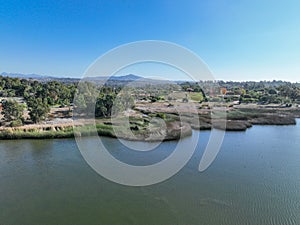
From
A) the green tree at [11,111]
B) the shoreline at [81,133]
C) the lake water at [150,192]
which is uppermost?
the green tree at [11,111]

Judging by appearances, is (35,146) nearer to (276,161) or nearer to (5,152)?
(5,152)

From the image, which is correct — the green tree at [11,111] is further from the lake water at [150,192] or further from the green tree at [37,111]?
the lake water at [150,192]

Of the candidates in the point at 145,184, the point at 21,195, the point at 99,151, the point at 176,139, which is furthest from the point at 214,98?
the point at 21,195

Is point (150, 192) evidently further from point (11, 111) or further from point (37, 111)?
point (11, 111)

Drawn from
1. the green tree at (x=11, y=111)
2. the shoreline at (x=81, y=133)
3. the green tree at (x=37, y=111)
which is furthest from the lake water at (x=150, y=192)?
the green tree at (x=11, y=111)

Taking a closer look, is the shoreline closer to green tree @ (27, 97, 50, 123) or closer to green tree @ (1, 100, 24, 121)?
green tree @ (27, 97, 50, 123)

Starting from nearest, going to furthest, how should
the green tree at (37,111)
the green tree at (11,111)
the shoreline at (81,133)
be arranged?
the shoreline at (81,133) → the green tree at (11,111) → the green tree at (37,111)

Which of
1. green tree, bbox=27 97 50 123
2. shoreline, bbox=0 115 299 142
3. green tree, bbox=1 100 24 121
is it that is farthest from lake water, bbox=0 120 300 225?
green tree, bbox=1 100 24 121

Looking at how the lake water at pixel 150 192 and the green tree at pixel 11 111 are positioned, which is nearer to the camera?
the lake water at pixel 150 192

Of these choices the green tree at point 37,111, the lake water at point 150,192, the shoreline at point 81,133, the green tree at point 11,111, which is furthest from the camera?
the green tree at point 37,111
